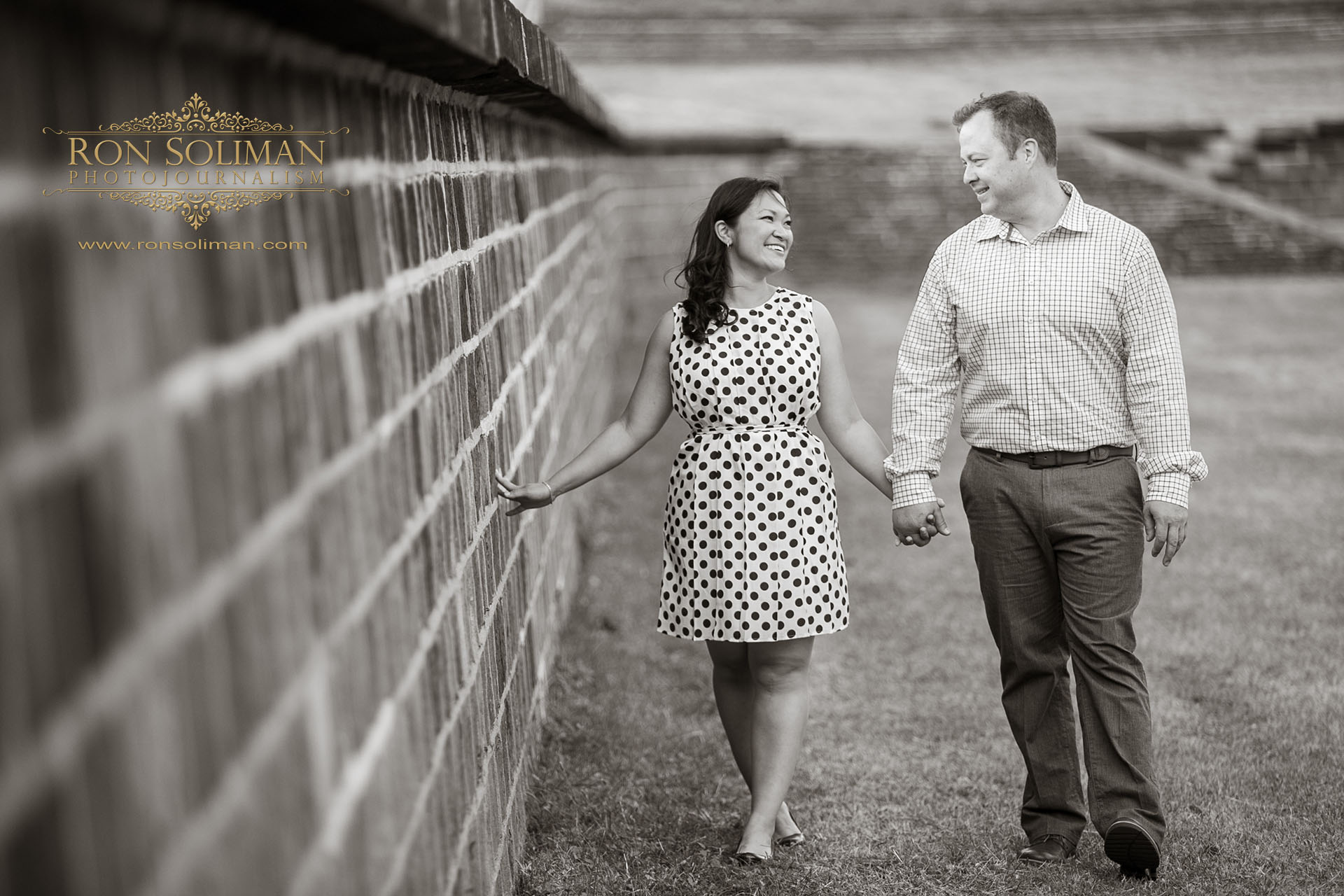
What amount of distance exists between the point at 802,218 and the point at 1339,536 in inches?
522

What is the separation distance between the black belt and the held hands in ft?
0.88

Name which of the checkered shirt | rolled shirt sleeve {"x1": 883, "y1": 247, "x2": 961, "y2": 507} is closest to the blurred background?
rolled shirt sleeve {"x1": 883, "y1": 247, "x2": 961, "y2": 507}

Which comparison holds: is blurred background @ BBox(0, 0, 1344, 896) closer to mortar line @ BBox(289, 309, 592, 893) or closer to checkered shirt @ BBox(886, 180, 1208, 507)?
mortar line @ BBox(289, 309, 592, 893)

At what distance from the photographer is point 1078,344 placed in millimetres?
3562

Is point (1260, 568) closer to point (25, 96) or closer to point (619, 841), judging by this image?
point (619, 841)

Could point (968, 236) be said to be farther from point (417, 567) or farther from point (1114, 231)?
point (417, 567)

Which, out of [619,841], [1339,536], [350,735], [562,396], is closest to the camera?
[350,735]

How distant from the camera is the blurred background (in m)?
1.11

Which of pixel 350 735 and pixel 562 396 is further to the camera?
pixel 562 396

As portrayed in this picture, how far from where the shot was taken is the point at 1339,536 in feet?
23.7

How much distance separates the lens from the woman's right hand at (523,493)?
344cm

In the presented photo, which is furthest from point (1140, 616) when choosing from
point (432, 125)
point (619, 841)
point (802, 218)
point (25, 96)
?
point (802, 218)

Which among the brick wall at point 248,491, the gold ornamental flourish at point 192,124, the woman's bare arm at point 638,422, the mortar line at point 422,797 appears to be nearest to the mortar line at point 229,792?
the brick wall at point 248,491

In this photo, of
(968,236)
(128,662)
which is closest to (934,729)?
(968,236)
